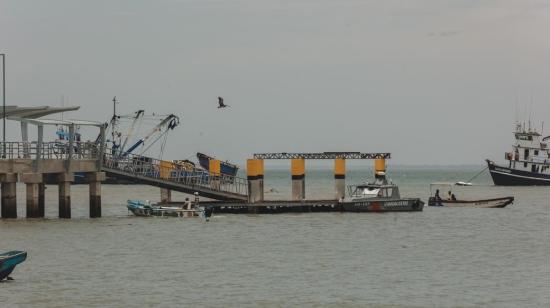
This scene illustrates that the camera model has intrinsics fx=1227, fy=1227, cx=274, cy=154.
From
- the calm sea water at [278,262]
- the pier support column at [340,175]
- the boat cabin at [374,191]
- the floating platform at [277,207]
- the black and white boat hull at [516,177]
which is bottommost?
the calm sea water at [278,262]

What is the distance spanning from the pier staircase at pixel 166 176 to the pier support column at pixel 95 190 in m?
1.44

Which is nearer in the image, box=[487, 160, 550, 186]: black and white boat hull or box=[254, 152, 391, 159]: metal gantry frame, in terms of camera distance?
box=[254, 152, 391, 159]: metal gantry frame

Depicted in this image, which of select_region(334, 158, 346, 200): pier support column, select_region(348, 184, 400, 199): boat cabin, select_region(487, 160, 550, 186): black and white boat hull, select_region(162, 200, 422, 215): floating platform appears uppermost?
select_region(487, 160, 550, 186): black and white boat hull

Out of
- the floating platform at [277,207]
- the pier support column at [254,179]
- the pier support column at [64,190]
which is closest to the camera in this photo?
the pier support column at [64,190]

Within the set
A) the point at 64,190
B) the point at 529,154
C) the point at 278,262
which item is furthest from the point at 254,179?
the point at 529,154

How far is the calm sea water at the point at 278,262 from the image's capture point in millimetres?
38375

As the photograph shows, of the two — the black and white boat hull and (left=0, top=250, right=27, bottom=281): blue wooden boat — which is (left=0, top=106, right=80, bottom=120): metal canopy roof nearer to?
(left=0, top=250, right=27, bottom=281): blue wooden boat

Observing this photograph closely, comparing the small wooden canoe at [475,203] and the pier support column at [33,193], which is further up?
the pier support column at [33,193]

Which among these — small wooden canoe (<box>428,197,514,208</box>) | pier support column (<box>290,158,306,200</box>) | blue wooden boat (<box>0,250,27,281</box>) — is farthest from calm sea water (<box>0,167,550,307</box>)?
small wooden canoe (<box>428,197,514,208</box>)

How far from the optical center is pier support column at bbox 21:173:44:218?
6231 centimetres

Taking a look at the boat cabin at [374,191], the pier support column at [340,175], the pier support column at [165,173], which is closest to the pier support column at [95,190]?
the pier support column at [165,173]

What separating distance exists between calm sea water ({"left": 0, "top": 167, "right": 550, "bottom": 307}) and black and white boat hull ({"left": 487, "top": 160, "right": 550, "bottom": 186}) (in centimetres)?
7990

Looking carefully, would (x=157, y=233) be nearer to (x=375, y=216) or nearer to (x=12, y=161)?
(x=12, y=161)

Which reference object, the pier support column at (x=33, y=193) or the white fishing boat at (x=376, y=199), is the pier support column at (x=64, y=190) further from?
the white fishing boat at (x=376, y=199)
